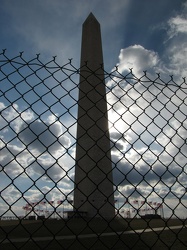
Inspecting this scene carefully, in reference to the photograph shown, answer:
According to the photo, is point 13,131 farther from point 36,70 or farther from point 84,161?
point 84,161

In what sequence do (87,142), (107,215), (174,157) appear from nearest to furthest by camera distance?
(174,157) → (107,215) → (87,142)

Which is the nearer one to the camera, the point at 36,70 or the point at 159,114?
the point at 36,70

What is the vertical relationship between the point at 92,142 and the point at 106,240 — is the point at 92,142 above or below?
above

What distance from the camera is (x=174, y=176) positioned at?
7.34 ft

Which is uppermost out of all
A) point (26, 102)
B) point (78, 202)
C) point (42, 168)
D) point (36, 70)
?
point (78, 202)

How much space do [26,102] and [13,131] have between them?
7.6 inches

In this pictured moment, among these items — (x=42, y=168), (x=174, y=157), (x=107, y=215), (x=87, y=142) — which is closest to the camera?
(x=42, y=168)

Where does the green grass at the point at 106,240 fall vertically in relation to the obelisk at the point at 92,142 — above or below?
below

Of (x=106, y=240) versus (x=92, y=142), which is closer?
(x=106, y=240)

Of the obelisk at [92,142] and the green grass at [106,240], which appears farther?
Result: the obelisk at [92,142]

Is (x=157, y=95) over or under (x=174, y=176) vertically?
over

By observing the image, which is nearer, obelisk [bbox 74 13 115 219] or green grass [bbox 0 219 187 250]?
green grass [bbox 0 219 187 250]

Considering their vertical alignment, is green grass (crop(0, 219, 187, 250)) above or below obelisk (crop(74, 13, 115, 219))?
below

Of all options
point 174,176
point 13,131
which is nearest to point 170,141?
point 174,176
